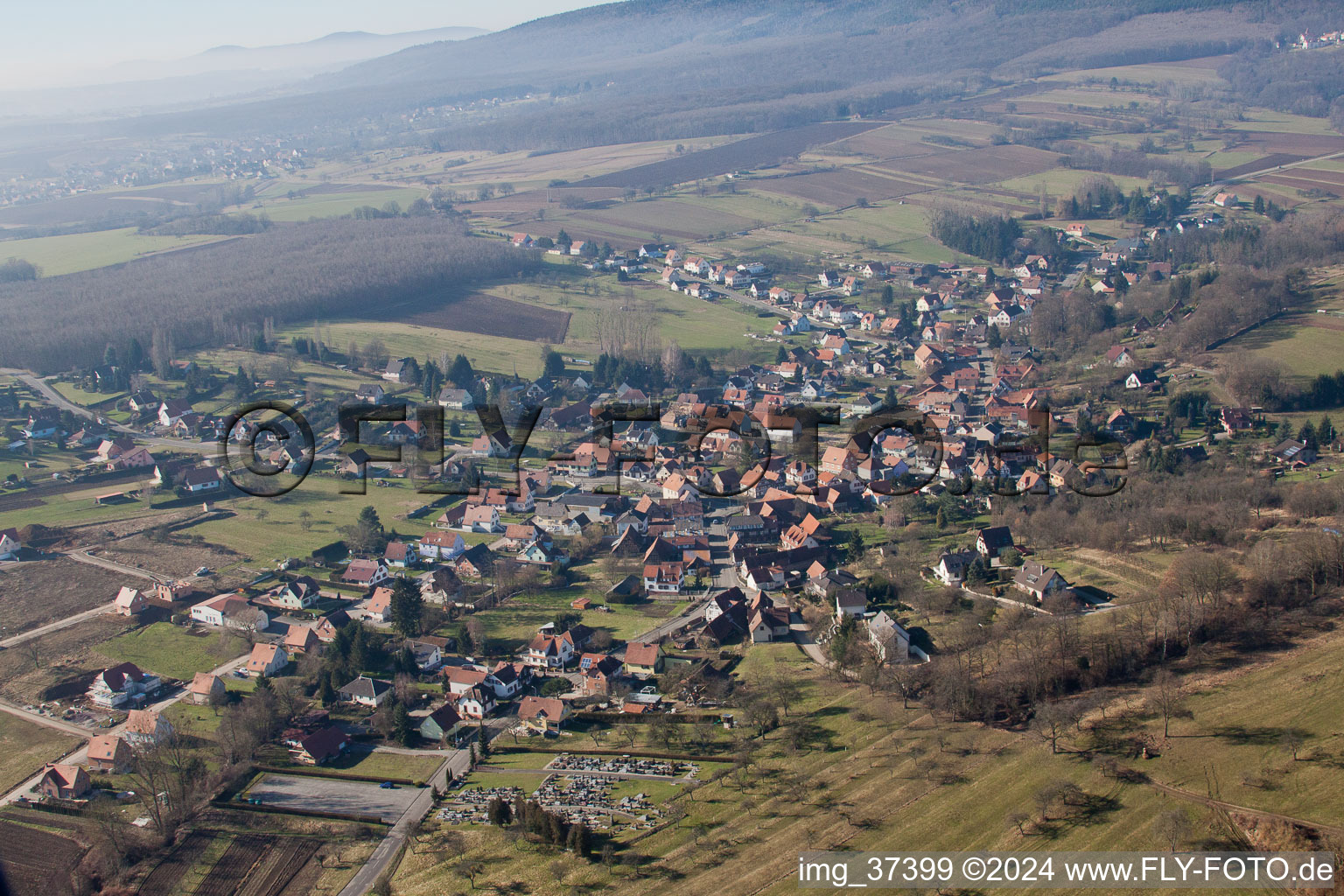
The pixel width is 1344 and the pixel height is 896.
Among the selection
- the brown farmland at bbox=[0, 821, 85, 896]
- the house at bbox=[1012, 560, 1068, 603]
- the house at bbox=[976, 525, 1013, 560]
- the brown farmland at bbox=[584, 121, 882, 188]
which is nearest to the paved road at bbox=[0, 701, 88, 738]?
the brown farmland at bbox=[0, 821, 85, 896]

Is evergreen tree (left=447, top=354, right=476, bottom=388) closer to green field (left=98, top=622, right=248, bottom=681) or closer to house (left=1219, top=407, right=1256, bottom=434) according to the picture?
green field (left=98, top=622, right=248, bottom=681)

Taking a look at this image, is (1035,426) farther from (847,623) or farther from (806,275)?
(806,275)

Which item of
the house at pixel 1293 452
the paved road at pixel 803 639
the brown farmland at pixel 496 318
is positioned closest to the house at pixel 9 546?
the paved road at pixel 803 639

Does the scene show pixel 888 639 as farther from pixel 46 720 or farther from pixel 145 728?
pixel 46 720

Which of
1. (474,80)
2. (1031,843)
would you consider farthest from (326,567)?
(474,80)

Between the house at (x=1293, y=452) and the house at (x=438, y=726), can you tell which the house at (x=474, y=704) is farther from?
the house at (x=1293, y=452)

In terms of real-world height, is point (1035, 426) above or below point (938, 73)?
below
